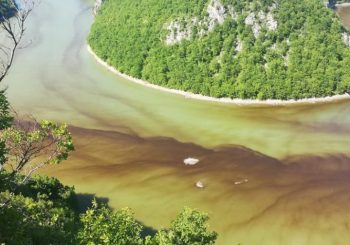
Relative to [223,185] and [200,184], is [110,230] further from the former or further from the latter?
[223,185]

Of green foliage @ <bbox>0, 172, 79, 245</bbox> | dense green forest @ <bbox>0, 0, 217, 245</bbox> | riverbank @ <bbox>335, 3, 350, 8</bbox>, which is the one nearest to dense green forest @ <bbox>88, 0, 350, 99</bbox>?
riverbank @ <bbox>335, 3, 350, 8</bbox>

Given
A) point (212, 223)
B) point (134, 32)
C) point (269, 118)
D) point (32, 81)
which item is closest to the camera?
point (212, 223)

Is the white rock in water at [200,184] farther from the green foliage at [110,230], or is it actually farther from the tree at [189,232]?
the green foliage at [110,230]

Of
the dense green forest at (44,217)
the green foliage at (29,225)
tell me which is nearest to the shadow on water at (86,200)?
the green foliage at (29,225)

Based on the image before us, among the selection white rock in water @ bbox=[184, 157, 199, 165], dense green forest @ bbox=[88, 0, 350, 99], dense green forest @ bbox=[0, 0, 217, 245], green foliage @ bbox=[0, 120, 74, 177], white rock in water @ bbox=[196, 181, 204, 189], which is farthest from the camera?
dense green forest @ bbox=[88, 0, 350, 99]

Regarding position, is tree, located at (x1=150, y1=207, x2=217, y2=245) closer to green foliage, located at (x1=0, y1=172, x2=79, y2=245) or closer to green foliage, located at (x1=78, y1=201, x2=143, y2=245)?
green foliage, located at (x1=78, y1=201, x2=143, y2=245)

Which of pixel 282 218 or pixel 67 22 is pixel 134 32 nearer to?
pixel 67 22

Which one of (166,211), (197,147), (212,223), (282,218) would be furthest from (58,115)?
(282,218)
